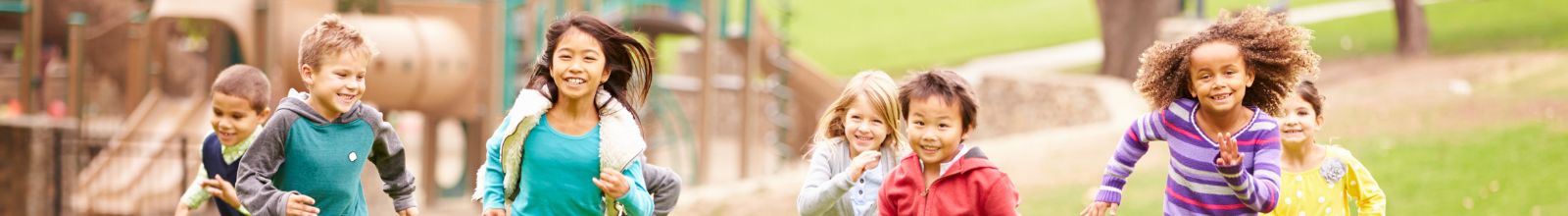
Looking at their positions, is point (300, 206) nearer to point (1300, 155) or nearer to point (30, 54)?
point (1300, 155)

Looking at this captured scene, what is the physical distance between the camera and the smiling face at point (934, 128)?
4.52 meters

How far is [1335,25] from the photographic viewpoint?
27.5 metres

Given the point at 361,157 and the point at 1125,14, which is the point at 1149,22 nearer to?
the point at 1125,14

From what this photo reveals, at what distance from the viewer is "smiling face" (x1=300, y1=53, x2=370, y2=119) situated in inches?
182

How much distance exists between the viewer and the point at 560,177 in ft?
15.0

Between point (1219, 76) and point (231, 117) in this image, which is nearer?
point (1219, 76)

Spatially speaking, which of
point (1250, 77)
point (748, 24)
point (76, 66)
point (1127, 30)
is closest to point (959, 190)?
point (1250, 77)

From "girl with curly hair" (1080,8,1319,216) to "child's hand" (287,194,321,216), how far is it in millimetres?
1998

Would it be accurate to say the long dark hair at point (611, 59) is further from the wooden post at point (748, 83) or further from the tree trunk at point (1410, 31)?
the tree trunk at point (1410, 31)

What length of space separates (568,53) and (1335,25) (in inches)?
969

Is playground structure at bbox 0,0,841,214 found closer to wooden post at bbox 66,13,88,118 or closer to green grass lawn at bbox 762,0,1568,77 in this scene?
wooden post at bbox 66,13,88,118

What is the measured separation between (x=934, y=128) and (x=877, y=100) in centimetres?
37

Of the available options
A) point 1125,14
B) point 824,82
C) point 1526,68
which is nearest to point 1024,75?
point 1125,14

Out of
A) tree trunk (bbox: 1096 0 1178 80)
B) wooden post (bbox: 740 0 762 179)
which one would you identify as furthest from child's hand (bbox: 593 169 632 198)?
tree trunk (bbox: 1096 0 1178 80)
